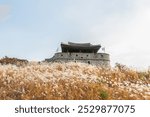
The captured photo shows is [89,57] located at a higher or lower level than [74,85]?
higher

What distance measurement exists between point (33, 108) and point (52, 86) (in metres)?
3.24

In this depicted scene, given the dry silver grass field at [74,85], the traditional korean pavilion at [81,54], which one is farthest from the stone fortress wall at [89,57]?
the dry silver grass field at [74,85]

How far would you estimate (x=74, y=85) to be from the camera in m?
16.3

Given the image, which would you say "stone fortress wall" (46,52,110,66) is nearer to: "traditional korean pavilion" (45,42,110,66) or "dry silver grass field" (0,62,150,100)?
"traditional korean pavilion" (45,42,110,66)

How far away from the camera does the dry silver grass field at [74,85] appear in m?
15.3

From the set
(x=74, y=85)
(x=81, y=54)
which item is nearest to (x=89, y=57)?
(x=81, y=54)

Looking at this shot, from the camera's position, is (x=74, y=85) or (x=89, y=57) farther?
(x=89, y=57)

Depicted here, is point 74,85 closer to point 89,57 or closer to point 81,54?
point 89,57

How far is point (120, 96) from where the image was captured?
51.1 ft

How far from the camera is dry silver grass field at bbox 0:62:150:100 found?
1528 centimetres

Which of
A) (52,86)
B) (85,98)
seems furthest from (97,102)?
(52,86)

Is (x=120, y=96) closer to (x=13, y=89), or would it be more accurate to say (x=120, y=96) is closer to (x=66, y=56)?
(x=13, y=89)

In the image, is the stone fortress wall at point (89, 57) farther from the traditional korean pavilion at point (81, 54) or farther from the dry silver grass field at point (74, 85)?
the dry silver grass field at point (74, 85)

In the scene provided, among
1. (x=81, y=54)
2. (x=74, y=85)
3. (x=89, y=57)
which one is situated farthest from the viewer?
(x=81, y=54)
